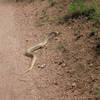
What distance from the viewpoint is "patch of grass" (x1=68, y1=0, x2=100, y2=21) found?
8508mm

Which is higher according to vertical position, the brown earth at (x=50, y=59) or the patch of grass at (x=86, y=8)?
the patch of grass at (x=86, y=8)

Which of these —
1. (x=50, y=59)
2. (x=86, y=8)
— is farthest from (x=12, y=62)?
(x=86, y=8)

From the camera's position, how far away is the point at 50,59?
754 cm

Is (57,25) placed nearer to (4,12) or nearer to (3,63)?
(3,63)

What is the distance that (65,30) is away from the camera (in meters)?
8.67

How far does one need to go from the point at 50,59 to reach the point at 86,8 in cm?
229

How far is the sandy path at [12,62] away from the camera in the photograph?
625 cm

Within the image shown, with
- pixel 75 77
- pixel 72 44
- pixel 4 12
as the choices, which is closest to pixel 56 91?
pixel 75 77

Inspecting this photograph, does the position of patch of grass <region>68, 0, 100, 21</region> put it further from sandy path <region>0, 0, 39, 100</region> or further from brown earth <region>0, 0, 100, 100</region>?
sandy path <region>0, 0, 39, 100</region>

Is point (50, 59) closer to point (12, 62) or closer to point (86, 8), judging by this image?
point (12, 62)

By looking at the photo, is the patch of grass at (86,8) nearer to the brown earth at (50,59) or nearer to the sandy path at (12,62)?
the brown earth at (50,59)

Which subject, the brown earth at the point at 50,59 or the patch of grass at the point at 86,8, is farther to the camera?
the patch of grass at the point at 86,8

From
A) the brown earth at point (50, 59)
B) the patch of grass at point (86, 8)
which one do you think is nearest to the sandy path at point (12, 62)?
the brown earth at point (50, 59)

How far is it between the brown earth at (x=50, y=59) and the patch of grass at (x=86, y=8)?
8.7 inches
